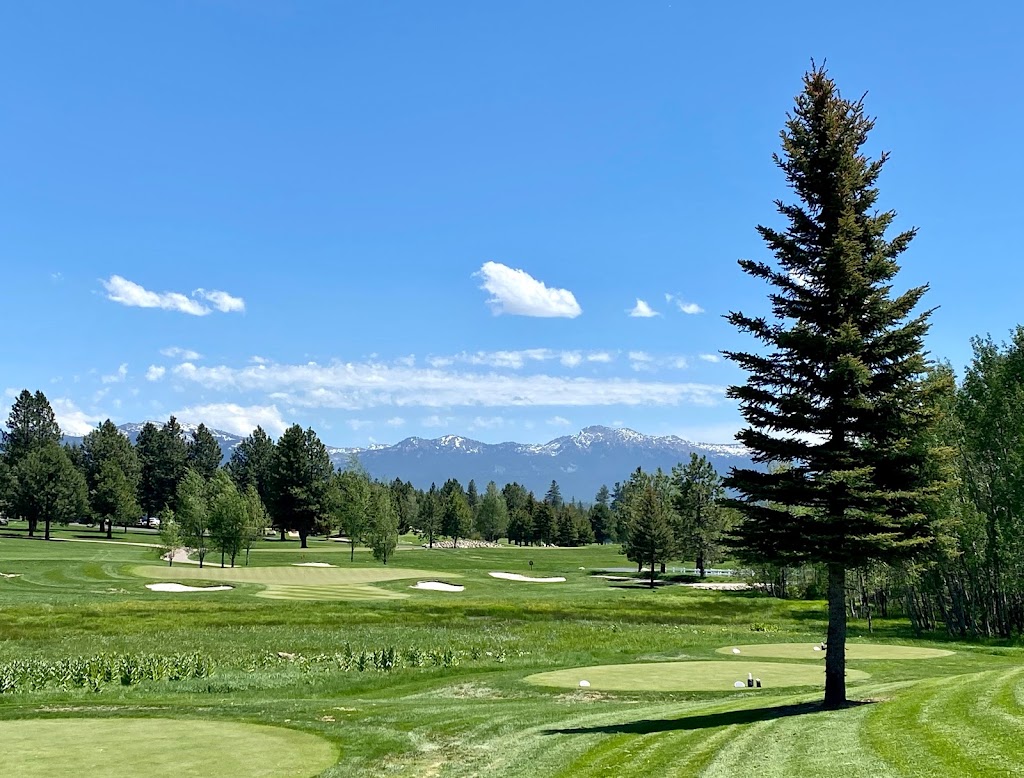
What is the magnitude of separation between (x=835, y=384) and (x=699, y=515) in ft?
247

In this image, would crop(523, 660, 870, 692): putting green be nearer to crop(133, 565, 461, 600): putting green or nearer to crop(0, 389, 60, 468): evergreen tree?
crop(133, 565, 461, 600): putting green

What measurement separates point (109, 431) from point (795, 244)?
140118 mm

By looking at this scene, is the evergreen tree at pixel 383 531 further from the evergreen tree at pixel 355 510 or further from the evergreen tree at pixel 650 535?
the evergreen tree at pixel 650 535

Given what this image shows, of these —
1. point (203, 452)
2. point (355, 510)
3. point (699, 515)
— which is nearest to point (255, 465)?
point (203, 452)

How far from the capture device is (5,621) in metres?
38.1

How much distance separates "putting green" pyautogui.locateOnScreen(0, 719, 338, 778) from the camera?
1331 cm

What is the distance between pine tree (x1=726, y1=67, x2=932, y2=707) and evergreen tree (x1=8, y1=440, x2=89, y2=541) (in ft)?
361

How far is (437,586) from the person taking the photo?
229 ft

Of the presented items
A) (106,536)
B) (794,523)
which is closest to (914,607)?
(794,523)

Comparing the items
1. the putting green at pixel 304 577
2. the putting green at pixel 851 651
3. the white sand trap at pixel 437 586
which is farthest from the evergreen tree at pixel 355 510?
the putting green at pixel 851 651

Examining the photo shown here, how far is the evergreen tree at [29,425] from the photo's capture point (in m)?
136

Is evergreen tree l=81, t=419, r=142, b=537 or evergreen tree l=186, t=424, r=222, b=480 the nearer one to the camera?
evergreen tree l=81, t=419, r=142, b=537

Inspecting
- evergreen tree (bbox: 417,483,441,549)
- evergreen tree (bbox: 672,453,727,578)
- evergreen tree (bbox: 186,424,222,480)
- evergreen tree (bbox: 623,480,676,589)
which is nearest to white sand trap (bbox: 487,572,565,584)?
evergreen tree (bbox: 623,480,676,589)

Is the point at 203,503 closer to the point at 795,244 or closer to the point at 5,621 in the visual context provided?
the point at 5,621
